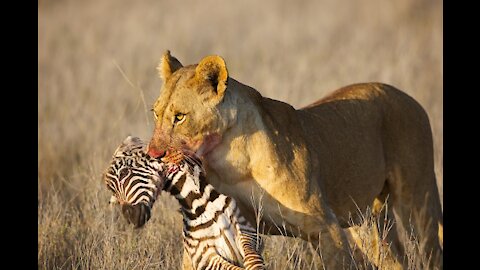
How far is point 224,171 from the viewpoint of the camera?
4.75 metres

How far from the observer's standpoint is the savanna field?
19.2 feet

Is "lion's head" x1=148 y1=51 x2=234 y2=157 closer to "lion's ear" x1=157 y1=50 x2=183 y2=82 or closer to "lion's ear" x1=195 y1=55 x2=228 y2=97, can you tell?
"lion's ear" x1=195 y1=55 x2=228 y2=97

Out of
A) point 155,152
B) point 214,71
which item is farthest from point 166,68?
point 155,152

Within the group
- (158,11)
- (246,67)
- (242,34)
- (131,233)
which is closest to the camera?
(131,233)

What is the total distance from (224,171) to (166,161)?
0.36 metres

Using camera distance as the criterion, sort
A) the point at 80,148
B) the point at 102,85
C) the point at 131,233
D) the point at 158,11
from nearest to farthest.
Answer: the point at 131,233
the point at 80,148
the point at 102,85
the point at 158,11

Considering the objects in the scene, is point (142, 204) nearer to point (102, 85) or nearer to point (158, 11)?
point (102, 85)

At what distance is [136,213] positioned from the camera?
4355mm

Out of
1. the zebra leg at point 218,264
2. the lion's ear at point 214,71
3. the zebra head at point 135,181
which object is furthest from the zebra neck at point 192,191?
the lion's ear at point 214,71

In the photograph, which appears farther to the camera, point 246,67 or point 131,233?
point 246,67

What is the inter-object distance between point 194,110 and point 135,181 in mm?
455
